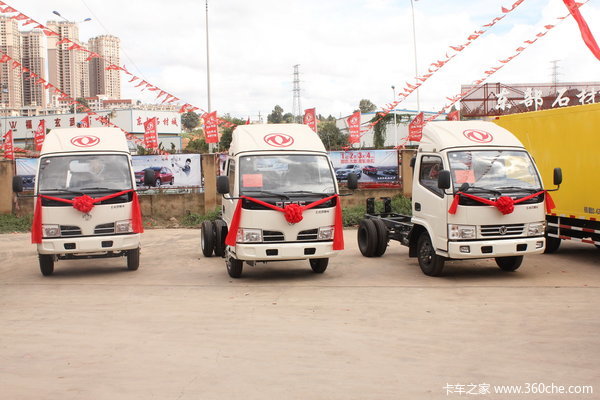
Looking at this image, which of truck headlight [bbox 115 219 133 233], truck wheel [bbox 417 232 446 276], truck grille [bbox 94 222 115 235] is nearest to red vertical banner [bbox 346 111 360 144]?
truck wheel [bbox 417 232 446 276]

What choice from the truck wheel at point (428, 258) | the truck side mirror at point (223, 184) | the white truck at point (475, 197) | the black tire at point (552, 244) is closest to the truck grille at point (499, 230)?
the white truck at point (475, 197)

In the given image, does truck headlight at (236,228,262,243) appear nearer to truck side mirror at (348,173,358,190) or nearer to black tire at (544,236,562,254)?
truck side mirror at (348,173,358,190)

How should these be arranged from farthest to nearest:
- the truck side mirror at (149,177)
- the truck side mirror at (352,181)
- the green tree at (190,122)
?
the green tree at (190,122)
the truck side mirror at (149,177)
the truck side mirror at (352,181)

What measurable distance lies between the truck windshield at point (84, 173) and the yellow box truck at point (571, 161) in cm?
838

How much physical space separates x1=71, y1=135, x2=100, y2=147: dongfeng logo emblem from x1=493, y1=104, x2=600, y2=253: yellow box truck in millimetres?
8960

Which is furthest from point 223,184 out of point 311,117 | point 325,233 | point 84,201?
point 311,117

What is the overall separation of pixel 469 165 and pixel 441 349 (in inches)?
198

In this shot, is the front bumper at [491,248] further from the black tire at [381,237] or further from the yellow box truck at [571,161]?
the black tire at [381,237]

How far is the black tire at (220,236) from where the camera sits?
1360 cm

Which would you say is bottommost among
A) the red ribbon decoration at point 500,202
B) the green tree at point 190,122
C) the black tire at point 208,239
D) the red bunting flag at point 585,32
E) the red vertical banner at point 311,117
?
the black tire at point 208,239

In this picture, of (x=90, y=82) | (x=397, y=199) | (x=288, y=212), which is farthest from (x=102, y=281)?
(x=90, y=82)

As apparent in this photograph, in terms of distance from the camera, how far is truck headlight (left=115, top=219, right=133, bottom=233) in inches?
470

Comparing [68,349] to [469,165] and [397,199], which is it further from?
[397,199]

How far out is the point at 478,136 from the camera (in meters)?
11.6
